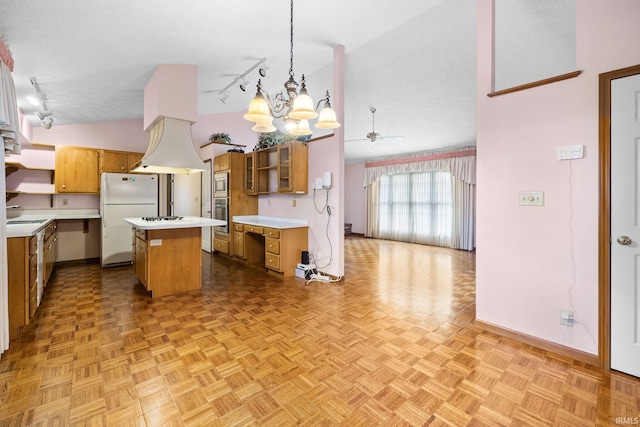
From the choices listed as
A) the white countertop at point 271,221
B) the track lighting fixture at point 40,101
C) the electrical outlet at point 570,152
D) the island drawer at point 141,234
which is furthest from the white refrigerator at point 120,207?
the electrical outlet at point 570,152

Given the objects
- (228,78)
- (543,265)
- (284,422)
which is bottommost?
(284,422)

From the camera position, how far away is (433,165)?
23.2ft

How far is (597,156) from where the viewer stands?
6.23 ft

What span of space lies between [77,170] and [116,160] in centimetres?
57

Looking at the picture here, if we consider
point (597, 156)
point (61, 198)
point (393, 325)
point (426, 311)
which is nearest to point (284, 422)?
point (393, 325)

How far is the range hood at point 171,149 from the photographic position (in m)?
3.34

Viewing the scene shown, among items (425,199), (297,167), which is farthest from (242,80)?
(425,199)

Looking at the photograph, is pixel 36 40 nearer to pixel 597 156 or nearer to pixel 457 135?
pixel 597 156

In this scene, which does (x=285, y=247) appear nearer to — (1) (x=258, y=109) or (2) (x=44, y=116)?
(1) (x=258, y=109)

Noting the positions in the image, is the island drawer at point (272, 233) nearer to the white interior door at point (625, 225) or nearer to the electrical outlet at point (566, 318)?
the electrical outlet at point (566, 318)

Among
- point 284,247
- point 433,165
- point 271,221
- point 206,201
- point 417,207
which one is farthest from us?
point 417,207

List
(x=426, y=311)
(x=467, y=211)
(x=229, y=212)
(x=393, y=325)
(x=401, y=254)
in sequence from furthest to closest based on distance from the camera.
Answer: (x=467, y=211) → (x=401, y=254) → (x=229, y=212) → (x=426, y=311) → (x=393, y=325)

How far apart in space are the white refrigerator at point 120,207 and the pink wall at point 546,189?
5.14 metres

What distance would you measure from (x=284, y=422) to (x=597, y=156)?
8.34 ft
